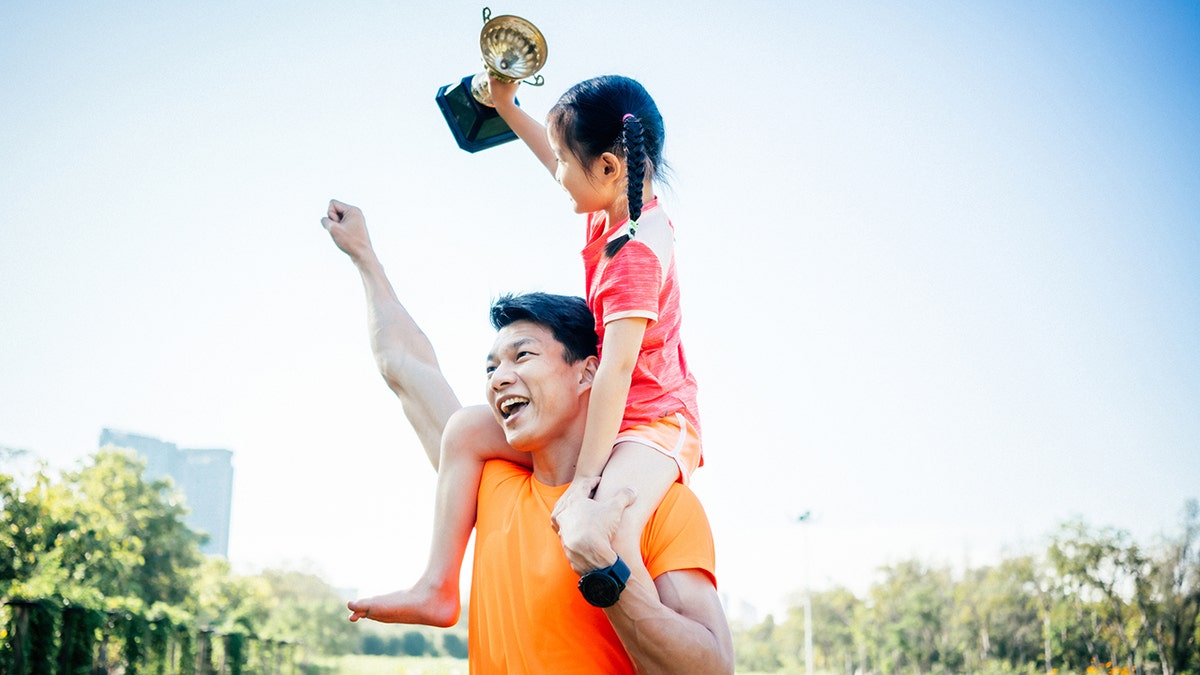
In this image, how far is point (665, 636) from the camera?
178cm

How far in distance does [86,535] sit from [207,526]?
67551 mm

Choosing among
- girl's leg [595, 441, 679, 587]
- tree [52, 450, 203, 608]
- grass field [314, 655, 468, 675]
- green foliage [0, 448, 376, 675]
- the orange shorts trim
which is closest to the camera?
girl's leg [595, 441, 679, 587]

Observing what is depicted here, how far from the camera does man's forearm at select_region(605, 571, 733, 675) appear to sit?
5.82 feet

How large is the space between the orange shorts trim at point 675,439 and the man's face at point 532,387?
17cm

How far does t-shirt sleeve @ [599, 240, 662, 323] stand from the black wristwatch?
23.0 inches

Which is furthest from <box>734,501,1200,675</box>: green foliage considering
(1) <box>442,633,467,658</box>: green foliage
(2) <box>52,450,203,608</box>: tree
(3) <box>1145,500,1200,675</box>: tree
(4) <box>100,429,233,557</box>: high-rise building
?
(4) <box>100,429,233,557</box>: high-rise building

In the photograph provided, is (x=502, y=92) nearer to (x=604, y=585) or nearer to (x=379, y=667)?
(x=604, y=585)

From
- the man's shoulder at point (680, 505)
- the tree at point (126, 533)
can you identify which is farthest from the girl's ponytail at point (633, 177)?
the tree at point (126, 533)

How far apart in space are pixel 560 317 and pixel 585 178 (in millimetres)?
367

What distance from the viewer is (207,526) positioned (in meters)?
89.2

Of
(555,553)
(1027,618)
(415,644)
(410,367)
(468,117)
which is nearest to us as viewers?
(555,553)

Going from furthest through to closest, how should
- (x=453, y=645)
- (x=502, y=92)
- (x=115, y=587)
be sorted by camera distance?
(x=453, y=645), (x=115, y=587), (x=502, y=92)

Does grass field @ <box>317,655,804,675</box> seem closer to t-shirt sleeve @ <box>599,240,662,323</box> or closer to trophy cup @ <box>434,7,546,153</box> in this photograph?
trophy cup @ <box>434,7,546,153</box>

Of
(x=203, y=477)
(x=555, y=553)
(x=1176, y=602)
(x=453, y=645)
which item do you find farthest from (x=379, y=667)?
(x=555, y=553)
